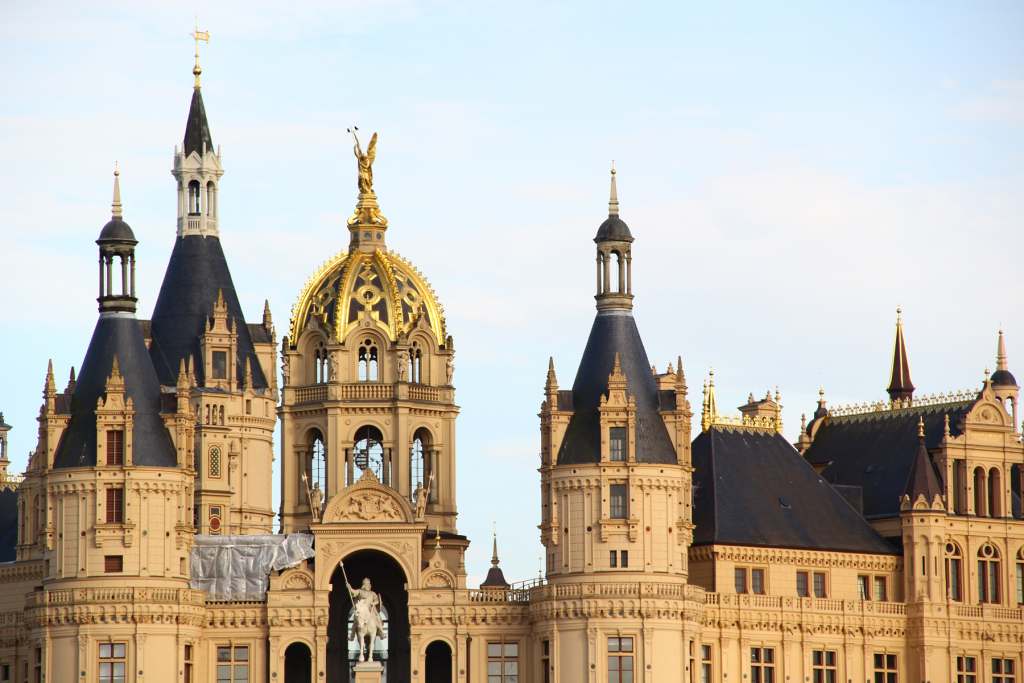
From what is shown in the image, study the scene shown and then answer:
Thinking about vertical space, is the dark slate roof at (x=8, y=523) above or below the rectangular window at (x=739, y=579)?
above

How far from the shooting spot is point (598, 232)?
504 ft

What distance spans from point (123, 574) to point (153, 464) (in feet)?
15.6

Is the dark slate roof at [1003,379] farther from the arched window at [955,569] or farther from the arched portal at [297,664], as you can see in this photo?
the arched portal at [297,664]

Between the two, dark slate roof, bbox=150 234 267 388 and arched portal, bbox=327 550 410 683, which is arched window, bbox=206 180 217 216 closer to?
dark slate roof, bbox=150 234 267 388

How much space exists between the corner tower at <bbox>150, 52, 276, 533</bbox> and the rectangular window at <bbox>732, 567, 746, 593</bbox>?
71.8 ft

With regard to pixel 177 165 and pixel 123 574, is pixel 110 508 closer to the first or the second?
pixel 123 574

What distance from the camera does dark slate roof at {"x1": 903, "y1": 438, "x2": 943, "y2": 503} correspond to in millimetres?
159750

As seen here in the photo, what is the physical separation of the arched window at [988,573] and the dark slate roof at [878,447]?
4.64 m

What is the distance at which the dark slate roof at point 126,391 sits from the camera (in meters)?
148

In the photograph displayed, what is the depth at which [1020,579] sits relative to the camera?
534ft

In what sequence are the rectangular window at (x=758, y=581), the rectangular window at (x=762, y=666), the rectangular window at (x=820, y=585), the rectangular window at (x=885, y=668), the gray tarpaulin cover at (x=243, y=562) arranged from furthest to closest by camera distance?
the rectangular window at (x=885, y=668), the rectangular window at (x=820, y=585), the rectangular window at (x=758, y=581), the rectangular window at (x=762, y=666), the gray tarpaulin cover at (x=243, y=562)

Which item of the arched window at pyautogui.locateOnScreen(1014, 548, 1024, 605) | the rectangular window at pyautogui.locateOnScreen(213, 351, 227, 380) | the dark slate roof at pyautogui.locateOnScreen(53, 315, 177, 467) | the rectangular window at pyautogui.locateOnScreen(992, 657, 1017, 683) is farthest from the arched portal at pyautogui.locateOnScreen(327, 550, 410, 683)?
the arched window at pyautogui.locateOnScreen(1014, 548, 1024, 605)

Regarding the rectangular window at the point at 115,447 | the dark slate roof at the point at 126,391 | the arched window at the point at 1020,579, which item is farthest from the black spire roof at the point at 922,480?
the rectangular window at the point at 115,447

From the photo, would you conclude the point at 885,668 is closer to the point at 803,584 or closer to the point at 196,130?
the point at 803,584
